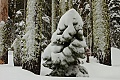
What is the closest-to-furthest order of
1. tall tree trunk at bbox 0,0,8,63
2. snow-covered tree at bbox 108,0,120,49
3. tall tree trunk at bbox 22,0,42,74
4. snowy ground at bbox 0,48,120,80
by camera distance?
snowy ground at bbox 0,48,120,80 < tall tree trunk at bbox 22,0,42,74 < tall tree trunk at bbox 0,0,8,63 < snow-covered tree at bbox 108,0,120,49

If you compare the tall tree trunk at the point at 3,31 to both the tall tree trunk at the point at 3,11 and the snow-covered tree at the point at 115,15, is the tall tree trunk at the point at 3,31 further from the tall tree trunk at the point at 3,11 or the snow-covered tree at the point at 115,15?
the snow-covered tree at the point at 115,15

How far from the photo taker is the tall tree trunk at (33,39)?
887 centimetres

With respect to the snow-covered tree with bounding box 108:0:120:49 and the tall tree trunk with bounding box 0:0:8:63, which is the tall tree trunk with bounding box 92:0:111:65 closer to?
the tall tree trunk with bounding box 0:0:8:63

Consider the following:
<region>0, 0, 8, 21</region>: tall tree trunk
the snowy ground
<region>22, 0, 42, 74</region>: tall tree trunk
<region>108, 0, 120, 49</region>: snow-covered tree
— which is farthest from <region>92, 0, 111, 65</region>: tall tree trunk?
<region>108, 0, 120, 49</region>: snow-covered tree

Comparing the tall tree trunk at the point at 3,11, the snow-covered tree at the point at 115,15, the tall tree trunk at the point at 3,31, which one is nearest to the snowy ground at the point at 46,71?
the tall tree trunk at the point at 3,31

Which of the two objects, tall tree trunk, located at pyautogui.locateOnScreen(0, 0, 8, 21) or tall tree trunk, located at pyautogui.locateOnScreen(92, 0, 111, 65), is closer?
tall tree trunk, located at pyautogui.locateOnScreen(92, 0, 111, 65)

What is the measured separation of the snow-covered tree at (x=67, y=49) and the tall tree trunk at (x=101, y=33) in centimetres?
215

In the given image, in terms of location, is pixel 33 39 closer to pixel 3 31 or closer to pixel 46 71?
pixel 46 71

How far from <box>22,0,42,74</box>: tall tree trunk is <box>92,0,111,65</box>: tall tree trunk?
2.58 m

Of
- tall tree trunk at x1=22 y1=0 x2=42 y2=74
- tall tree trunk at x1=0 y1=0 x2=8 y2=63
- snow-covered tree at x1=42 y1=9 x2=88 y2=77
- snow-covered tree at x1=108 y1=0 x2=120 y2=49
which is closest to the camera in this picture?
snow-covered tree at x1=42 y1=9 x2=88 y2=77

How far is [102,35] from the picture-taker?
10.4 meters

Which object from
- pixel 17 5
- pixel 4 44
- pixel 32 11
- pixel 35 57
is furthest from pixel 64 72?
pixel 17 5

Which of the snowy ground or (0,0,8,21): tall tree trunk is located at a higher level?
(0,0,8,21): tall tree trunk

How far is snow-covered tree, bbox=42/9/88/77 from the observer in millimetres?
8117
